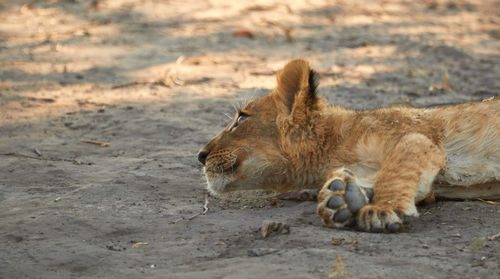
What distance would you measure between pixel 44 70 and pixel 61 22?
227cm

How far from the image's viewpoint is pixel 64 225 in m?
3.58

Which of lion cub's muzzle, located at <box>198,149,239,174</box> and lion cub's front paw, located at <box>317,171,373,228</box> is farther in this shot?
lion cub's muzzle, located at <box>198,149,239,174</box>

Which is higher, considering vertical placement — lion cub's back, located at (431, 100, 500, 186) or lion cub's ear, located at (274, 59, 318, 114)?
lion cub's ear, located at (274, 59, 318, 114)

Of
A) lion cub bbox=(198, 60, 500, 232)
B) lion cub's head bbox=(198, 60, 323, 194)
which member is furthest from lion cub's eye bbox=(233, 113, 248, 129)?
lion cub's head bbox=(198, 60, 323, 194)

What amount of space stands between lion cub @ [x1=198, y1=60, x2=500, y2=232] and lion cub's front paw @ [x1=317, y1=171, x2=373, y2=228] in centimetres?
24

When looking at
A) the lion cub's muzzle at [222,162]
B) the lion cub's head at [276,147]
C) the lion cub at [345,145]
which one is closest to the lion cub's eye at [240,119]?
the lion cub at [345,145]

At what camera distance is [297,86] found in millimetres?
4285

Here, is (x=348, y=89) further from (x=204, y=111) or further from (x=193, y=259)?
(x=193, y=259)

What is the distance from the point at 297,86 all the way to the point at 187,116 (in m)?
2.34

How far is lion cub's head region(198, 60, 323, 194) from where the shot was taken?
4184 mm

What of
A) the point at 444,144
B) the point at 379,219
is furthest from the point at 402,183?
the point at 444,144

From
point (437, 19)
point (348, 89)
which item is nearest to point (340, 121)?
point (348, 89)

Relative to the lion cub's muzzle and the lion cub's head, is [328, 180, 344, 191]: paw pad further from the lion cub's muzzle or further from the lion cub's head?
the lion cub's muzzle

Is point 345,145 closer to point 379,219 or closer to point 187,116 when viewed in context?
point 379,219
